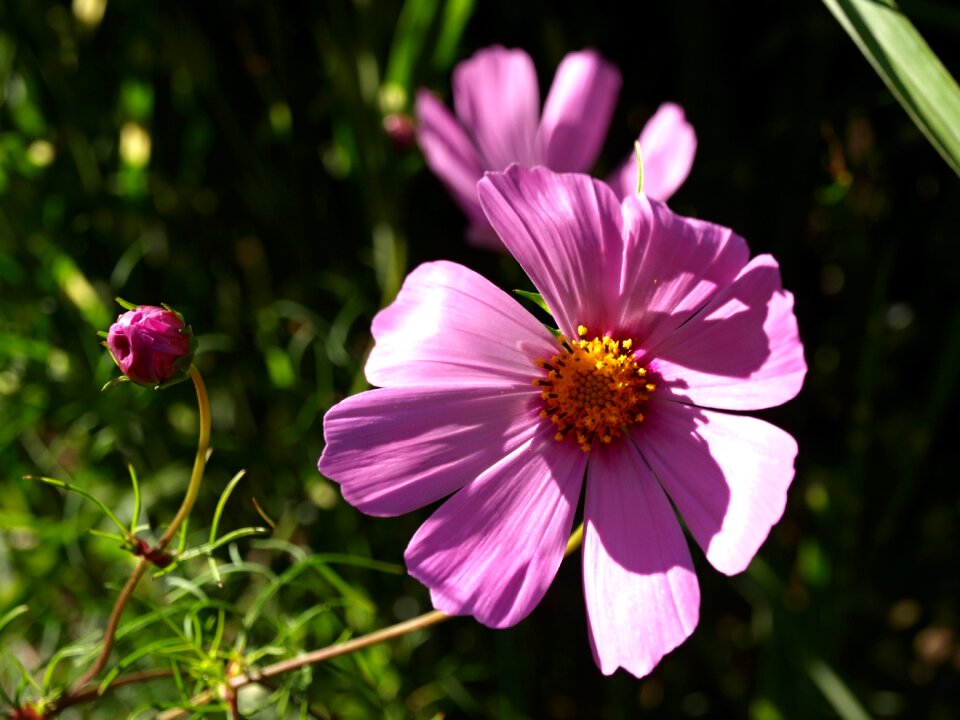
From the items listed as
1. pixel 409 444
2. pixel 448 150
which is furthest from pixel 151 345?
pixel 448 150

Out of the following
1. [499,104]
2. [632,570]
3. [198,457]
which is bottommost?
[632,570]

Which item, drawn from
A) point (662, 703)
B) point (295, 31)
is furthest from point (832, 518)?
point (295, 31)

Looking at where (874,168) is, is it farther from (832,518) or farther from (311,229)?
(311,229)

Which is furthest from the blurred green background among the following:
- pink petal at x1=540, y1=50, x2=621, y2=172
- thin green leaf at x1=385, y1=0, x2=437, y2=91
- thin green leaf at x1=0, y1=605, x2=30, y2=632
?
thin green leaf at x1=0, y1=605, x2=30, y2=632

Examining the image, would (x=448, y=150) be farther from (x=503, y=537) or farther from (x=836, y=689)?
(x=836, y=689)

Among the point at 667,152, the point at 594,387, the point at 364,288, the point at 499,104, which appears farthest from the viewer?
the point at 364,288

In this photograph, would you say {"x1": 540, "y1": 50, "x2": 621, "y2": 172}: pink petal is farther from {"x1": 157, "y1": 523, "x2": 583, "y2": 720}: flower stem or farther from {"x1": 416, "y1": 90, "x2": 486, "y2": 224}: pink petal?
{"x1": 157, "y1": 523, "x2": 583, "y2": 720}: flower stem

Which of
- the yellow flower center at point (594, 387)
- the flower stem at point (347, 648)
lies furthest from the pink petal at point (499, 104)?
the flower stem at point (347, 648)
